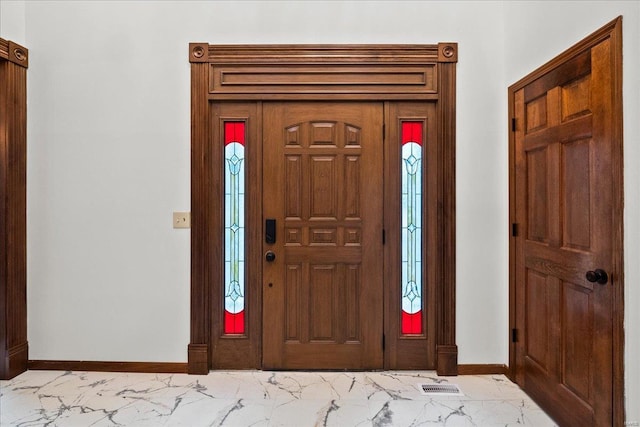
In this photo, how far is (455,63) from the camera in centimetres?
276

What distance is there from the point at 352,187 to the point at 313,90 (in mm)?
733

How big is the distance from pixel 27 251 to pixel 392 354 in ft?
8.83

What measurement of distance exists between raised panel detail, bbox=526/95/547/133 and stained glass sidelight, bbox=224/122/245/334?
6.17 ft

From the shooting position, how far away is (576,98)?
1987 millimetres

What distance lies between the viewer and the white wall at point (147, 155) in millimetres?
2775

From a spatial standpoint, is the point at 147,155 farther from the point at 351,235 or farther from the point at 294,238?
the point at 351,235

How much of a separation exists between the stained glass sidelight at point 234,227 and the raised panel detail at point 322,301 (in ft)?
1.62

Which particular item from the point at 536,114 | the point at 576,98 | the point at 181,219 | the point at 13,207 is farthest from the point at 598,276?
the point at 13,207

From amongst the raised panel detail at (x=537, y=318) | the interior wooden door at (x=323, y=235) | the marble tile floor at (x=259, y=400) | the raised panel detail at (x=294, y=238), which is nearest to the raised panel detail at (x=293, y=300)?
the interior wooden door at (x=323, y=235)

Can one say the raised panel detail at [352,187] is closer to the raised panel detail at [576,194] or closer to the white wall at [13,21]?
the raised panel detail at [576,194]

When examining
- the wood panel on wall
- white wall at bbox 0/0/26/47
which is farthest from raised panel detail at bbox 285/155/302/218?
white wall at bbox 0/0/26/47

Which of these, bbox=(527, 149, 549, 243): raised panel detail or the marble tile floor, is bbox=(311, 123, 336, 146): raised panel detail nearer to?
bbox=(527, 149, 549, 243): raised panel detail

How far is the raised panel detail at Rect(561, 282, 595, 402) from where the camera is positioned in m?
1.90
